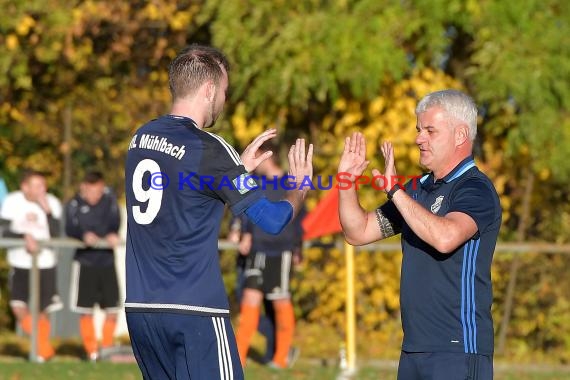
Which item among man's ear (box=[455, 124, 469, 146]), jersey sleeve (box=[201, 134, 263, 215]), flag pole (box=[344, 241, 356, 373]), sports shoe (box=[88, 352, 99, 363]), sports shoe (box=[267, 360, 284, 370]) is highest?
man's ear (box=[455, 124, 469, 146])

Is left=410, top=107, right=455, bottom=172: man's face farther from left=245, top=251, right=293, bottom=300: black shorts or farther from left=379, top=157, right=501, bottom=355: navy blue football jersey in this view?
left=245, top=251, right=293, bottom=300: black shorts

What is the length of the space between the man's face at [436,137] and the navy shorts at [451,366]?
0.84m

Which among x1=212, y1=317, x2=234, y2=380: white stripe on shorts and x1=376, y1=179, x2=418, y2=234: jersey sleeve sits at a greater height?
x1=376, y1=179, x2=418, y2=234: jersey sleeve

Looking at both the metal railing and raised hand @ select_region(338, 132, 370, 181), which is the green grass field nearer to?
the metal railing

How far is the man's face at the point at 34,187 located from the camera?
12389mm

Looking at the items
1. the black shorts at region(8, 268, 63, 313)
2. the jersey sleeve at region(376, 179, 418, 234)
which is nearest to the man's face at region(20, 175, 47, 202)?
the black shorts at region(8, 268, 63, 313)

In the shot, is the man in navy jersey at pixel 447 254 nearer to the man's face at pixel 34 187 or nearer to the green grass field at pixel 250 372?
the green grass field at pixel 250 372

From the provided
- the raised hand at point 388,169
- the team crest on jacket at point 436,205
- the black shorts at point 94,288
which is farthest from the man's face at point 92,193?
the team crest on jacket at point 436,205

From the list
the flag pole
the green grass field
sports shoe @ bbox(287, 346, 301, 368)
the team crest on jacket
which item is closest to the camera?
the team crest on jacket

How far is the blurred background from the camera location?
13.1 meters

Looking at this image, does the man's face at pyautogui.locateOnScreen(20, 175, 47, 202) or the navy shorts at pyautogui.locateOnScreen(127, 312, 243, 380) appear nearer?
the navy shorts at pyautogui.locateOnScreen(127, 312, 243, 380)

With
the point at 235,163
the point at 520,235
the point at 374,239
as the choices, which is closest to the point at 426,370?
the point at 374,239

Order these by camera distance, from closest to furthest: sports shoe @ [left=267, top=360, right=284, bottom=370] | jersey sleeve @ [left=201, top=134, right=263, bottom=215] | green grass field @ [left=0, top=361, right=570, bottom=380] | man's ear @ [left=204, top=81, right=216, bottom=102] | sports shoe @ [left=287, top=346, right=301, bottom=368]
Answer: jersey sleeve @ [left=201, top=134, right=263, bottom=215], man's ear @ [left=204, top=81, right=216, bottom=102], green grass field @ [left=0, top=361, right=570, bottom=380], sports shoe @ [left=267, top=360, right=284, bottom=370], sports shoe @ [left=287, top=346, right=301, bottom=368]

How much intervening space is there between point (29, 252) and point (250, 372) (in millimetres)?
2731
